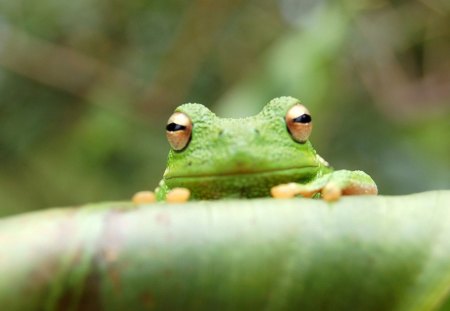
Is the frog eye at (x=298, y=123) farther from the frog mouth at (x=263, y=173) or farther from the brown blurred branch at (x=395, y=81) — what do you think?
the brown blurred branch at (x=395, y=81)

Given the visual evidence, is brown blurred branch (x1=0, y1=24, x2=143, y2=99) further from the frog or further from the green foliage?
the green foliage

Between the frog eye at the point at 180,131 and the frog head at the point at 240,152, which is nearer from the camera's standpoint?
the frog head at the point at 240,152

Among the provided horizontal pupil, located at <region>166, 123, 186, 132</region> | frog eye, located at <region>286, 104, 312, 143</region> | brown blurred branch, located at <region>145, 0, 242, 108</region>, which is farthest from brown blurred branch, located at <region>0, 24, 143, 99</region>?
frog eye, located at <region>286, 104, 312, 143</region>

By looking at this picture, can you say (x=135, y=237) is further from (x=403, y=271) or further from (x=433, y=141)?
(x=433, y=141)

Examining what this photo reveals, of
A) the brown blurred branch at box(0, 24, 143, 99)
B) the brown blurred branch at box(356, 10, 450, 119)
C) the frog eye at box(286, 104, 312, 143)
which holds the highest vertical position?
the brown blurred branch at box(0, 24, 143, 99)

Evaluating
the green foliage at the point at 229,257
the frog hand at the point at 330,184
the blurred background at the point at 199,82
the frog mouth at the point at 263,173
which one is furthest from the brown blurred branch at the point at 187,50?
the green foliage at the point at 229,257

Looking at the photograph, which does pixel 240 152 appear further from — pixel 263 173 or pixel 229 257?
pixel 229 257

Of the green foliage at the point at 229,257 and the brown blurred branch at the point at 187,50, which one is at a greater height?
the brown blurred branch at the point at 187,50
